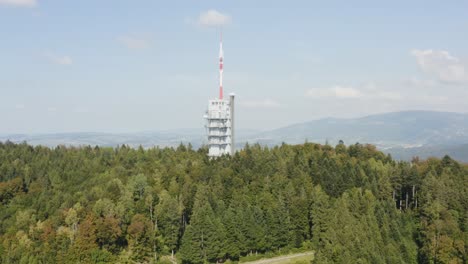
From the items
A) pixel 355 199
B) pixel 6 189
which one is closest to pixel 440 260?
pixel 355 199

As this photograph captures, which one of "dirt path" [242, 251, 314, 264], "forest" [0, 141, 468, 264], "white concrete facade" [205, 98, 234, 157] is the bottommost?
"dirt path" [242, 251, 314, 264]

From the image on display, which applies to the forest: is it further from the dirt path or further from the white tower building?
the white tower building

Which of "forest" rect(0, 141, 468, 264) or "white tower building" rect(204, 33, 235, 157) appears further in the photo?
"white tower building" rect(204, 33, 235, 157)

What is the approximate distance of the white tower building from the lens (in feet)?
424

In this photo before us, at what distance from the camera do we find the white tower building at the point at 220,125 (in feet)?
424

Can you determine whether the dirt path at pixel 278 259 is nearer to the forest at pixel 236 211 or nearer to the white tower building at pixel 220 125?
the forest at pixel 236 211

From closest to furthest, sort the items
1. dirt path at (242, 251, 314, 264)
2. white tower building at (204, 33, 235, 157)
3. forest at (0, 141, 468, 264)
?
1. forest at (0, 141, 468, 264)
2. dirt path at (242, 251, 314, 264)
3. white tower building at (204, 33, 235, 157)

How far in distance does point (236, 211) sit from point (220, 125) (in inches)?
1895

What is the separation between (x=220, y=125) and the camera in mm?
129875

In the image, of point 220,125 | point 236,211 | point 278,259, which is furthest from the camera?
point 220,125

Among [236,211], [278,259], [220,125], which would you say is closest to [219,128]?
[220,125]

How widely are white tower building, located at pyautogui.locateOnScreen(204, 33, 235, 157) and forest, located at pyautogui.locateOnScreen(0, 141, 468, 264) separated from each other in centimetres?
2030

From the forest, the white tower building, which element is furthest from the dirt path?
the white tower building

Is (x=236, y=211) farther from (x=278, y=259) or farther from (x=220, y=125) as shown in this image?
(x=220, y=125)
